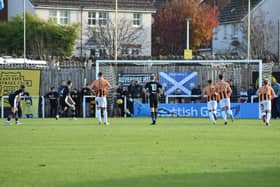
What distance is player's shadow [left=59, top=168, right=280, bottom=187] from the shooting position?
13.6 meters

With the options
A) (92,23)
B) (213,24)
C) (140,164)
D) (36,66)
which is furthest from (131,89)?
(213,24)

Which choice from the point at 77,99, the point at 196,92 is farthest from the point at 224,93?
the point at 77,99

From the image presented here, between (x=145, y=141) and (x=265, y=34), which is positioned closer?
(x=145, y=141)

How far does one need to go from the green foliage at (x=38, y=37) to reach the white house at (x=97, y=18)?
4.93 metres

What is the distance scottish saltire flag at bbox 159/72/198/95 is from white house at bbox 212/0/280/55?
32.7m

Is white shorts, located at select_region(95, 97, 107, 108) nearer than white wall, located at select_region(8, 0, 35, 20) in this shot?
Yes

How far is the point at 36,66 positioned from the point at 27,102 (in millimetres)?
3822

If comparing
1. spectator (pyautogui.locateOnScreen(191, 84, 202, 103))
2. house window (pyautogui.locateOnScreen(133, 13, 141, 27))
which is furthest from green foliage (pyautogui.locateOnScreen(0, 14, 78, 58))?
spectator (pyautogui.locateOnScreen(191, 84, 202, 103))

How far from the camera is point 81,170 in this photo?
15594 millimetres

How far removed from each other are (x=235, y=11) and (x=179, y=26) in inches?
248

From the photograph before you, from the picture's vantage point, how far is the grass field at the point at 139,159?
46.5 ft

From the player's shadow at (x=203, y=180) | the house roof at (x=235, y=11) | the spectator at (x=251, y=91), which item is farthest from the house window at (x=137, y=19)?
the player's shadow at (x=203, y=180)

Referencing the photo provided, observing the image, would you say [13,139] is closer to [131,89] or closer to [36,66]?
[131,89]

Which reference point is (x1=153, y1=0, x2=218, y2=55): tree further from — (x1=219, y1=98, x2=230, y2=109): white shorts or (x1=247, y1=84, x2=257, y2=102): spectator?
(x1=219, y1=98, x2=230, y2=109): white shorts
